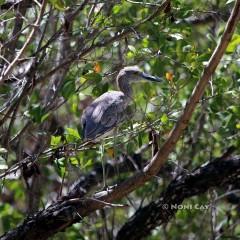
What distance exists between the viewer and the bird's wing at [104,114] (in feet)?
16.0

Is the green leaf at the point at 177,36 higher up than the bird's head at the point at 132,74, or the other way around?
the green leaf at the point at 177,36

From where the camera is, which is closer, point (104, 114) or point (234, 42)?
point (234, 42)

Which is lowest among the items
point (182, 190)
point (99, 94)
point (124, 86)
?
point (182, 190)

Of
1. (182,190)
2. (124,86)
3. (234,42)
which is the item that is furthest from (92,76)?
(124,86)

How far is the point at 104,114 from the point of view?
5039mm

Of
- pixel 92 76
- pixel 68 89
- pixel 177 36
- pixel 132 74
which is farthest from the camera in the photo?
pixel 132 74

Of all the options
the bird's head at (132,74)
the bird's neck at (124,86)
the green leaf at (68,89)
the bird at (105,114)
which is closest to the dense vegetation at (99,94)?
the green leaf at (68,89)

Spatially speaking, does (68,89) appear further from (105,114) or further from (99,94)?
(105,114)

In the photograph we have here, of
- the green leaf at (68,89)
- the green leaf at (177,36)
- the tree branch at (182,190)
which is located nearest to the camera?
the green leaf at (68,89)

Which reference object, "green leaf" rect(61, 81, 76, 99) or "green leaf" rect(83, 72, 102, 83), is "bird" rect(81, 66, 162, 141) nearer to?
"green leaf" rect(83, 72, 102, 83)

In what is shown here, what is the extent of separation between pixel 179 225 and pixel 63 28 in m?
3.10

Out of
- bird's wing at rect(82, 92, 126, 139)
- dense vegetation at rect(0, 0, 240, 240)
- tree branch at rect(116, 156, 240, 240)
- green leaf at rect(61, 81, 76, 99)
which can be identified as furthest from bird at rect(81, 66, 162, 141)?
green leaf at rect(61, 81, 76, 99)

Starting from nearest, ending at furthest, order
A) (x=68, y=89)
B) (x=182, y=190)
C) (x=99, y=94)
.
→ (x=68, y=89), (x=99, y=94), (x=182, y=190)

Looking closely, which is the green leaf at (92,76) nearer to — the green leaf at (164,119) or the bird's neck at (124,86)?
the green leaf at (164,119)
